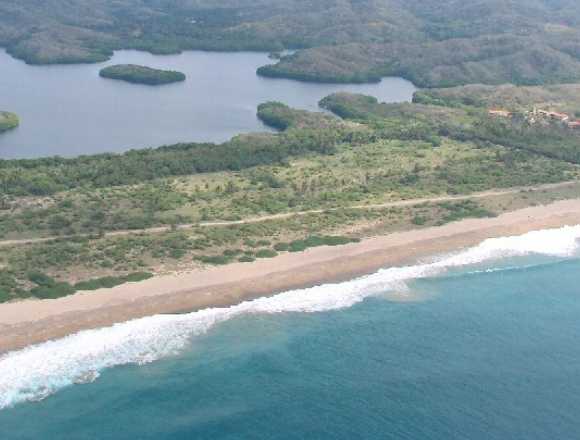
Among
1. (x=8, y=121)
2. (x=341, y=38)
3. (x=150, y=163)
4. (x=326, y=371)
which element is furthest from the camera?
(x=341, y=38)

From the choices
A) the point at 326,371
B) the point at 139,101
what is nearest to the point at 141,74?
the point at 139,101

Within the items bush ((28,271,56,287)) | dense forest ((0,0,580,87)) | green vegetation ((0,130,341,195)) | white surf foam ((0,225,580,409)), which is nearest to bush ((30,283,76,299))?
bush ((28,271,56,287))

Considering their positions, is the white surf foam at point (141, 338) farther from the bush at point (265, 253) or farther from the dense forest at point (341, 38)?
the dense forest at point (341, 38)

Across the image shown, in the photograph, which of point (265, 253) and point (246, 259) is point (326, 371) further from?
point (265, 253)

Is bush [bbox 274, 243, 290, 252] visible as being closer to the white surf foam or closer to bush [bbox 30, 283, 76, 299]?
the white surf foam

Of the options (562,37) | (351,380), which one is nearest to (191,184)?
(351,380)

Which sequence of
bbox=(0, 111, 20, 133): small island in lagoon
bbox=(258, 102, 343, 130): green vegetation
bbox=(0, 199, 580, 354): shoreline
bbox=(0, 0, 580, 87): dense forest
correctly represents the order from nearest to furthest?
1. bbox=(0, 199, 580, 354): shoreline
2. bbox=(0, 111, 20, 133): small island in lagoon
3. bbox=(258, 102, 343, 130): green vegetation
4. bbox=(0, 0, 580, 87): dense forest
